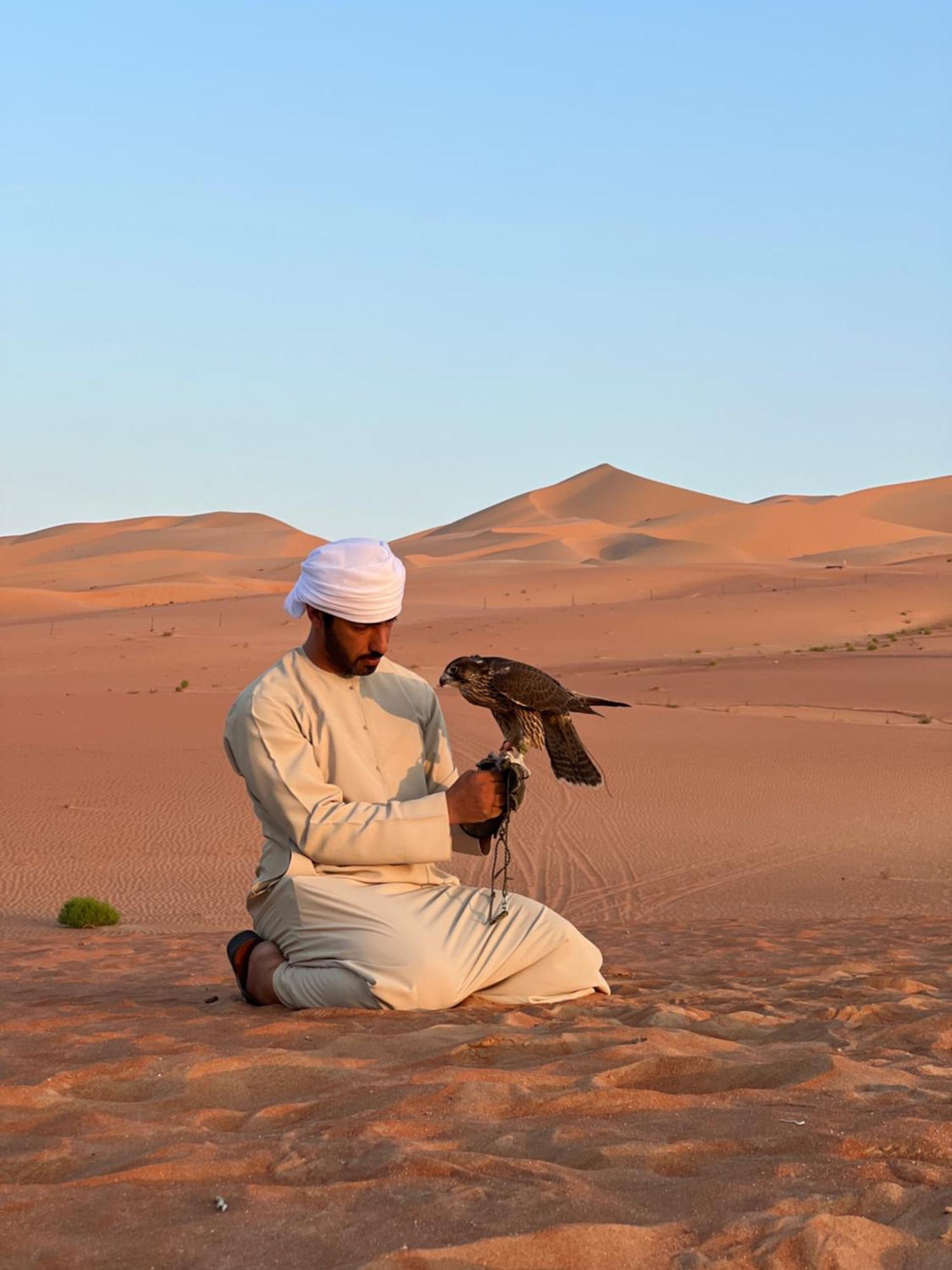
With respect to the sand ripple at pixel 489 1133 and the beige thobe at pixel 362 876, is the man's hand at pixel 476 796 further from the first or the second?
the sand ripple at pixel 489 1133

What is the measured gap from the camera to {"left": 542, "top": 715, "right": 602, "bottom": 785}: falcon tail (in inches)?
180

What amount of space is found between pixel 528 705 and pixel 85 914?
4.58 metres

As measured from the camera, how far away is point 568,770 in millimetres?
4676

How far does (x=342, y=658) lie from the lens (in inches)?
181

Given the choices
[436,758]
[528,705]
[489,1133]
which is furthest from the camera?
[436,758]

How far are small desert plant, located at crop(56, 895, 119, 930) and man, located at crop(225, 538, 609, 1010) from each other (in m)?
3.67

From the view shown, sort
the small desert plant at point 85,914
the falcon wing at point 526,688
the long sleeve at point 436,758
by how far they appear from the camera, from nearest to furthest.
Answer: the falcon wing at point 526,688 < the long sleeve at point 436,758 < the small desert plant at point 85,914

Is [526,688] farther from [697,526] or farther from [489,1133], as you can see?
[697,526]

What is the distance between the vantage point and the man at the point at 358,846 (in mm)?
4363

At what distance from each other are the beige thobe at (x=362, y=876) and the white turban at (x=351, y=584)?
294 mm

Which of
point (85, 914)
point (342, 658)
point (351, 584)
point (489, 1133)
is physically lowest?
point (85, 914)

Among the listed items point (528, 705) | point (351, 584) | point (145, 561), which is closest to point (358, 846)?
point (528, 705)

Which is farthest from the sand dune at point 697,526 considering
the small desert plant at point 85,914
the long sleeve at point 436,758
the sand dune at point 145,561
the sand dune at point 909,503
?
the long sleeve at point 436,758

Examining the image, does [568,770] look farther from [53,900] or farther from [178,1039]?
[53,900]
